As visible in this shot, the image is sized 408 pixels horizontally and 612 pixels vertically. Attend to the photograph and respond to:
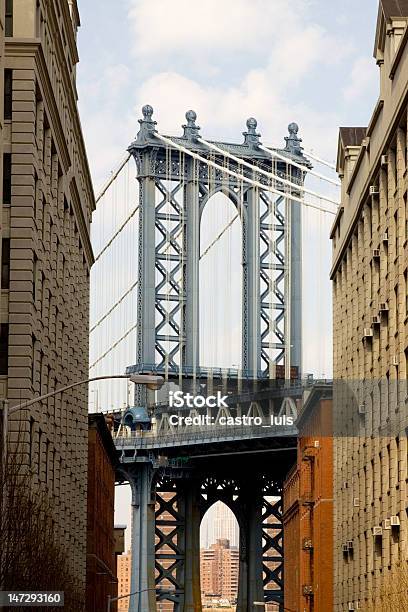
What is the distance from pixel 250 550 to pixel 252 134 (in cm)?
4379

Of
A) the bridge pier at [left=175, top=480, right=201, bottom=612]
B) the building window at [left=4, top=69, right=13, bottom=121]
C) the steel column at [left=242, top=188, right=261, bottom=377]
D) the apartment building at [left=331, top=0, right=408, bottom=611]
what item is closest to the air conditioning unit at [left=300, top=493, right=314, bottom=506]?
the apartment building at [left=331, top=0, right=408, bottom=611]

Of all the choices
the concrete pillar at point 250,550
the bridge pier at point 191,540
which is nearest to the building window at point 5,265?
the concrete pillar at point 250,550

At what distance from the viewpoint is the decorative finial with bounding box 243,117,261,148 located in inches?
5866

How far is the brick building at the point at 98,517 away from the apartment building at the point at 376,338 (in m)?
18.2

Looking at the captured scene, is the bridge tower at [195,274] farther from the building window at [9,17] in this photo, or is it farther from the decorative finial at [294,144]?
the building window at [9,17]

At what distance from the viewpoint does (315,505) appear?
9825cm

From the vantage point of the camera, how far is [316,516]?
98.1m

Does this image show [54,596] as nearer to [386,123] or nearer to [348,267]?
[386,123]

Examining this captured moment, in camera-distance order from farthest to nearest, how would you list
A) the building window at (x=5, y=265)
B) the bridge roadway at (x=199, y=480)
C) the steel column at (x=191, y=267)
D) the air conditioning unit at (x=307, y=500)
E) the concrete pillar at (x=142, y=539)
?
the concrete pillar at (x=142, y=539) < the bridge roadway at (x=199, y=480) < the steel column at (x=191, y=267) < the air conditioning unit at (x=307, y=500) < the building window at (x=5, y=265)

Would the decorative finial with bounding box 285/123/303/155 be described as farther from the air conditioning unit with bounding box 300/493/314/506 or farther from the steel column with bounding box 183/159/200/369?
the air conditioning unit with bounding box 300/493/314/506

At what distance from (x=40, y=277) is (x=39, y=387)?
3.13 m

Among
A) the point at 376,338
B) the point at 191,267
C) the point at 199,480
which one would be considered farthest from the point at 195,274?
the point at 376,338

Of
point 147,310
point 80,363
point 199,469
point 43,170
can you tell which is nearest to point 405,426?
point 43,170

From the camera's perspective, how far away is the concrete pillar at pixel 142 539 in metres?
159
